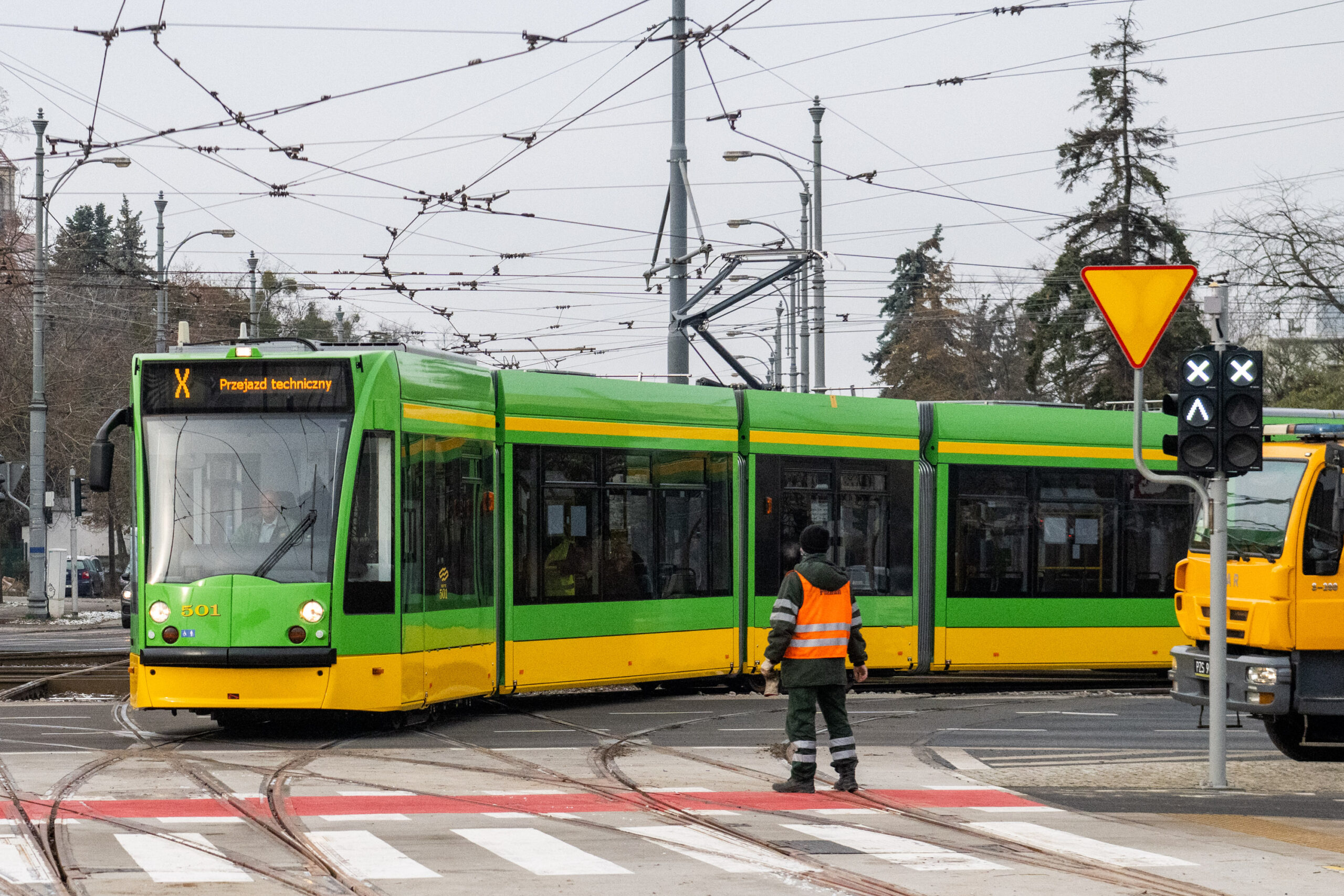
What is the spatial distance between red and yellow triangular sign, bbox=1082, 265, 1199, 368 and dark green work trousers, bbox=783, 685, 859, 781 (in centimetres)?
300

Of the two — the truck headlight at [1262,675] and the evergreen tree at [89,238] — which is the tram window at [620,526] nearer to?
the truck headlight at [1262,675]

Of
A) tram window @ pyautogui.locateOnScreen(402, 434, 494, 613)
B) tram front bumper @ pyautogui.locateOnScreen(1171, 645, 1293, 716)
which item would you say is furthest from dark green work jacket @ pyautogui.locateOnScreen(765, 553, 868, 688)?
tram window @ pyautogui.locateOnScreen(402, 434, 494, 613)

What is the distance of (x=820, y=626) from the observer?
11.1 metres

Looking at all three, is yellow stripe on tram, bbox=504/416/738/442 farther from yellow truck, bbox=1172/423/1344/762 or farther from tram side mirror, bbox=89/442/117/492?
yellow truck, bbox=1172/423/1344/762

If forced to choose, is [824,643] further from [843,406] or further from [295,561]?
[843,406]

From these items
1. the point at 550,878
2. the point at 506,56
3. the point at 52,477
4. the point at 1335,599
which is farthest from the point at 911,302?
the point at 550,878

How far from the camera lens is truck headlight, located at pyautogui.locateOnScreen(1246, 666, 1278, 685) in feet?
41.9

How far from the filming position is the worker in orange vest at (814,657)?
1105 cm

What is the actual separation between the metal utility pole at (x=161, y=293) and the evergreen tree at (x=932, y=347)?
39530 millimetres

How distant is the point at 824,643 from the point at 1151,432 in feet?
32.8

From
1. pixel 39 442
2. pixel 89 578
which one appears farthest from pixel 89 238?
pixel 39 442

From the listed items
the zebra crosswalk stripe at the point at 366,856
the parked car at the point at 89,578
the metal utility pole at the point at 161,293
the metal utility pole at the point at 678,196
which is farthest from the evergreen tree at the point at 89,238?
the zebra crosswalk stripe at the point at 366,856

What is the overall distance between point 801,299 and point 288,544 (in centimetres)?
3051

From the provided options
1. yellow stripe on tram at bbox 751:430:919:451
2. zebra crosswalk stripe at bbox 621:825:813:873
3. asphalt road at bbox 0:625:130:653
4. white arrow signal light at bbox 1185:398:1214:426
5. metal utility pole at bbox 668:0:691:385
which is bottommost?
asphalt road at bbox 0:625:130:653
